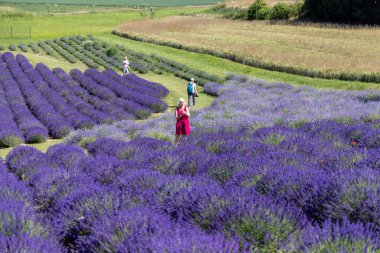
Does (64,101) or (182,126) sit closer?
(182,126)

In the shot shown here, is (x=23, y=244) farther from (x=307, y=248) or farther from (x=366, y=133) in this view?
(x=366, y=133)

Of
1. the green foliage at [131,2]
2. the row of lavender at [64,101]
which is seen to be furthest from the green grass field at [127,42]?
the green foliage at [131,2]

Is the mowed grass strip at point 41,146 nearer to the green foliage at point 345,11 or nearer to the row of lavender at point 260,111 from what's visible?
the row of lavender at point 260,111

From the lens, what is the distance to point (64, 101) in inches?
834

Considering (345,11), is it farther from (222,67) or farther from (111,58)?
(111,58)

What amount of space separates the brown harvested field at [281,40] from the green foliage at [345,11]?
13.4 feet

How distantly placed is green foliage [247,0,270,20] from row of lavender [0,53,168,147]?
37.5 meters

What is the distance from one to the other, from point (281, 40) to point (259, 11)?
23.1 metres

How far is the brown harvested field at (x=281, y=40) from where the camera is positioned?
29247 mm

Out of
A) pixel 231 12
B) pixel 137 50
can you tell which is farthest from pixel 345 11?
pixel 231 12

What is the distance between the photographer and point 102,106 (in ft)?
66.1

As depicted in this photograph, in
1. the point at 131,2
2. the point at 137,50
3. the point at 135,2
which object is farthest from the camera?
the point at 135,2

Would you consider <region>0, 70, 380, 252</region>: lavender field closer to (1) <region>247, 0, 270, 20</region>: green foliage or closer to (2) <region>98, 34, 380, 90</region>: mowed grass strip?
(2) <region>98, 34, 380, 90</region>: mowed grass strip

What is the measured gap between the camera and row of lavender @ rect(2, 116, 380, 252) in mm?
3223
